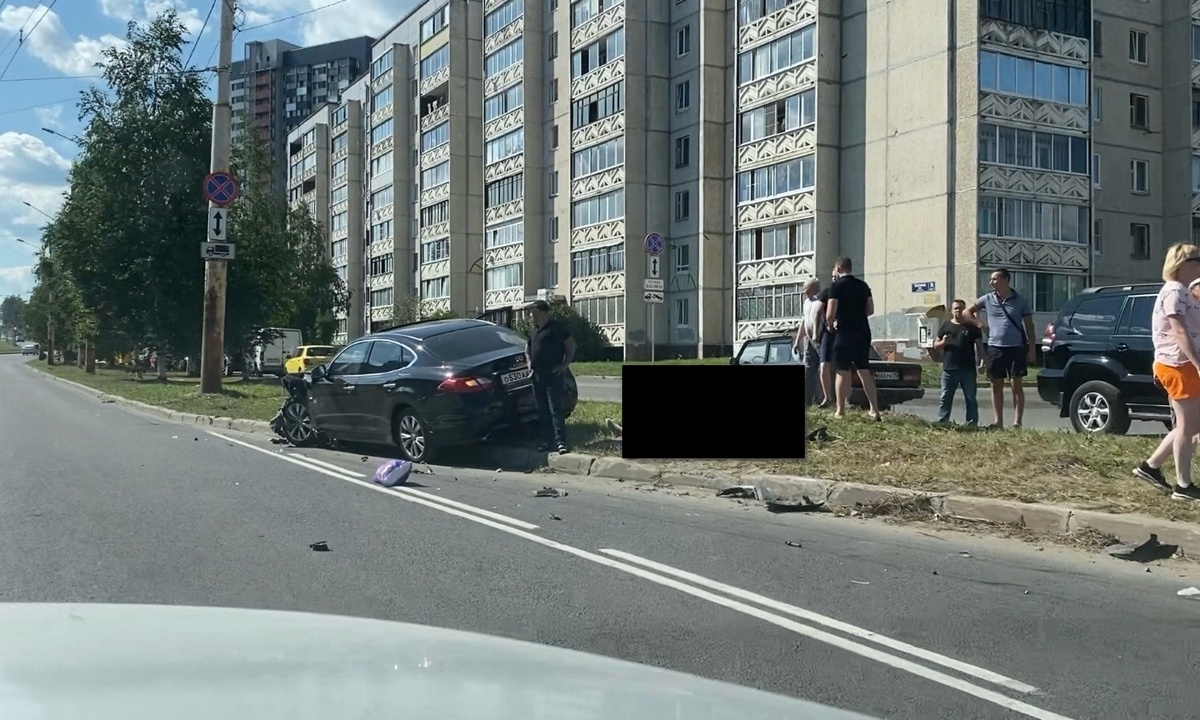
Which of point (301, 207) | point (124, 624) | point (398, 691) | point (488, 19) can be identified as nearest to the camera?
point (398, 691)

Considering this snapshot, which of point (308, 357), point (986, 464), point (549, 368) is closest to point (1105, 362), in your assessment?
point (986, 464)

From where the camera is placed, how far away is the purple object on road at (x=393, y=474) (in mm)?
10156

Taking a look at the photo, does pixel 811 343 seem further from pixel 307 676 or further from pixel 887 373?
pixel 307 676

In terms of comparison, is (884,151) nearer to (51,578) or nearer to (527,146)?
(527,146)

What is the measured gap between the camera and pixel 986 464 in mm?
8984

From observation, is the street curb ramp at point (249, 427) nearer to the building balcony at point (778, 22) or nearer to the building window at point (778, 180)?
the building window at point (778, 180)

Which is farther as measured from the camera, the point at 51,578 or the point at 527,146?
the point at 527,146

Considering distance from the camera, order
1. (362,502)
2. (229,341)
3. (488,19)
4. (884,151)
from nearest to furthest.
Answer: (362,502), (229,341), (884,151), (488,19)

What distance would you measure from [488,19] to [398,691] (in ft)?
210

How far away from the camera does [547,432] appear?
11.7 meters

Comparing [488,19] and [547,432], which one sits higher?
[488,19]

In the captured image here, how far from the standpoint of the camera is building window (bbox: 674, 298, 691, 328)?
4888 centimetres

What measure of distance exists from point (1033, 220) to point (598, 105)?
2308 centimetres

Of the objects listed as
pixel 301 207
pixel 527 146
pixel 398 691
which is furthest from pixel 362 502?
pixel 527 146
